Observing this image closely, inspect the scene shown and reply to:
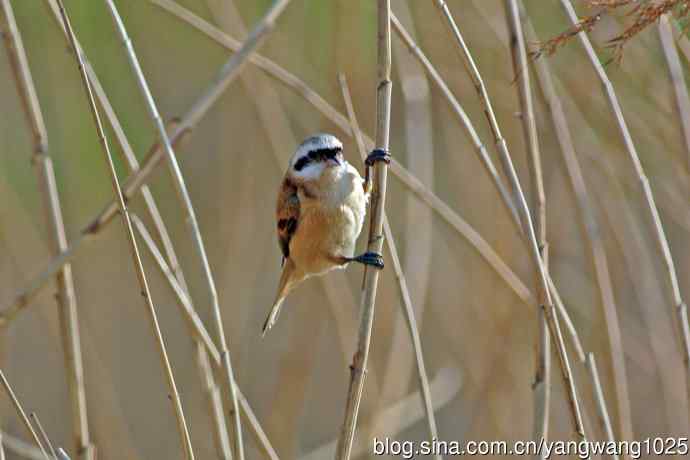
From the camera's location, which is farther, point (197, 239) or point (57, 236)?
point (57, 236)

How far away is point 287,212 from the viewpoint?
2.64 metres

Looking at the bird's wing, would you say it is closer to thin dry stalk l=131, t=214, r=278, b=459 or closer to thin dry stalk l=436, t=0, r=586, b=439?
thin dry stalk l=131, t=214, r=278, b=459

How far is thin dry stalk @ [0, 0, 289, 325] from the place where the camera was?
3.91ft

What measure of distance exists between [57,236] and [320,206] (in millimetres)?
936

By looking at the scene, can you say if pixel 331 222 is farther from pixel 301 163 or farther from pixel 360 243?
pixel 360 243

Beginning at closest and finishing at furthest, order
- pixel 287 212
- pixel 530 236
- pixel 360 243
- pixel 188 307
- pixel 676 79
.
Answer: pixel 530 236
pixel 188 307
pixel 676 79
pixel 287 212
pixel 360 243

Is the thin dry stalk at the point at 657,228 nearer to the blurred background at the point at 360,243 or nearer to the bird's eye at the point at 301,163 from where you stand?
the blurred background at the point at 360,243

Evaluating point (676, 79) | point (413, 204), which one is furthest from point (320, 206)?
point (676, 79)

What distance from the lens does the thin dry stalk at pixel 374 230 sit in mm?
1665

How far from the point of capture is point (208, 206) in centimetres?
349

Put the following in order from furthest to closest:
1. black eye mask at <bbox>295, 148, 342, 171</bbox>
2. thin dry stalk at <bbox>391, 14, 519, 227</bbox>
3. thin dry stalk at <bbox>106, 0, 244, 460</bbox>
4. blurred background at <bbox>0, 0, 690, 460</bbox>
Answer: blurred background at <bbox>0, 0, 690, 460</bbox> → black eye mask at <bbox>295, 148, 342, 171</bbox> → thin dry stalk at <bbox>391, 14, 519, 227</bbox> → thin dry stalk at <bbox>106, 0, 244, 460</bbox>

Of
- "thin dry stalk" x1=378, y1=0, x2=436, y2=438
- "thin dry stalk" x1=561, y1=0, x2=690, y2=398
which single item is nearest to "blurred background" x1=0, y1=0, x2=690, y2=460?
"thin dry stalk" x1=378, y1=0, x2=436, y2=438

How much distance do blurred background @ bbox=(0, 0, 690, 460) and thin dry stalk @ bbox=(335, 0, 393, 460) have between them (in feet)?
2.95

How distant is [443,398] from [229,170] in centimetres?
121
